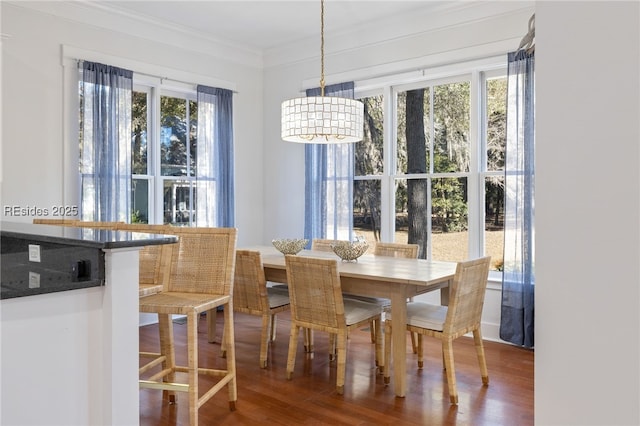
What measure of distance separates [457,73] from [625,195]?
13.4ft

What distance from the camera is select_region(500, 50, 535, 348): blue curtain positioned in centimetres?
402

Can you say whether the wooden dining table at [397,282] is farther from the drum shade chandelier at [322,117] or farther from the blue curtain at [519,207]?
the drum shade chandelier at [322,117]

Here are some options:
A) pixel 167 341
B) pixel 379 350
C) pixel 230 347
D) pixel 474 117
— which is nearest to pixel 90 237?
pixel 230 347

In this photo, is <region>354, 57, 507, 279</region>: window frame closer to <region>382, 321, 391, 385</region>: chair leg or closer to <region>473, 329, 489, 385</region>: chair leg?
<region>473, 329, 489, 385</region>: chair leg

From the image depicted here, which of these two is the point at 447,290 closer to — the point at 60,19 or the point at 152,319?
the point at 152,319

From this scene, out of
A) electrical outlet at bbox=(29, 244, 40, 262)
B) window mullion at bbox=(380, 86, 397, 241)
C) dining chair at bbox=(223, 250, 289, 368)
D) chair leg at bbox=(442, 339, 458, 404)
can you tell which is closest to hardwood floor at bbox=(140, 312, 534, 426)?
chair leg at bbox=(442, 339, 458, 404)

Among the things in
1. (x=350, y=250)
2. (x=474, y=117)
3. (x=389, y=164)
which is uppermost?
(x=474, y=117)

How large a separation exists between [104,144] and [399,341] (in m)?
3.08

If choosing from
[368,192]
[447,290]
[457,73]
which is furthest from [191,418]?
[457,73]

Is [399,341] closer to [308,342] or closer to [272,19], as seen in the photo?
[308,342]

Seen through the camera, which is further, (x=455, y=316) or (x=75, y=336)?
(x=455, y=316)

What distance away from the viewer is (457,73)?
15.0ft

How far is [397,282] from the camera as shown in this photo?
3049 millimetres

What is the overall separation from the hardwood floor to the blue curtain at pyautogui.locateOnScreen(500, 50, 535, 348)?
23 centimetres
